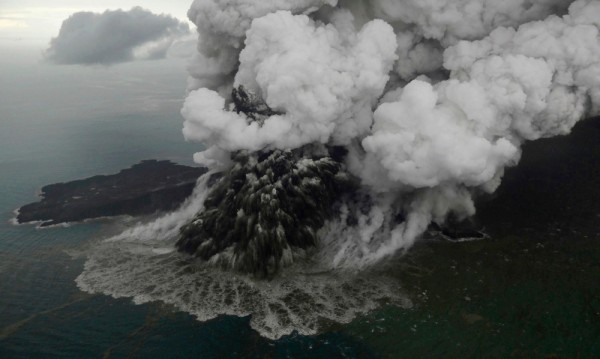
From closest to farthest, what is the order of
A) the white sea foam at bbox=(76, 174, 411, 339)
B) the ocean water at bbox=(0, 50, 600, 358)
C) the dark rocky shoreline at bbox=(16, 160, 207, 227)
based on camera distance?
1. the ocean water at bbox=(0, 50, 600, 358)
2. the white sea foam at bbox=(76, 174, 411, 339)
3. the dark rocky shoreline at bbox=(16, 160, 207, 227)

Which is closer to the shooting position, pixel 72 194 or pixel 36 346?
pixel 36 346

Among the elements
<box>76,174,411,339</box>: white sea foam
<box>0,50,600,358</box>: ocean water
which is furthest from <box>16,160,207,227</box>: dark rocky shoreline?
<box>76,174,411,339</box>: white sea foam

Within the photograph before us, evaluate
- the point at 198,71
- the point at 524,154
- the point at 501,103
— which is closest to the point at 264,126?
the point at 198,71

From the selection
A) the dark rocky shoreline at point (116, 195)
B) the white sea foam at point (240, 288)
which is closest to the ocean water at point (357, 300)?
the white sea foam at point (240, 288)

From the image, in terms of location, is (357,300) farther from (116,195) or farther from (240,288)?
(116,195)

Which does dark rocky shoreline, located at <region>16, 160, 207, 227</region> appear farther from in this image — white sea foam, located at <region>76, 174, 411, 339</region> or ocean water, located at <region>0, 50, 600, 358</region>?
white sea foam, located at <region>76, 174, 411, 339</region>

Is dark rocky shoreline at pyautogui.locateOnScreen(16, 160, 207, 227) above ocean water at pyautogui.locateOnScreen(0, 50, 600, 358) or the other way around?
above

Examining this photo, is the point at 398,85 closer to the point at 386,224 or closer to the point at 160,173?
the point at 386,224

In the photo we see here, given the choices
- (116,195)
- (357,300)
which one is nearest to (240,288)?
(357,300)

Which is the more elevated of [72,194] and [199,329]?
[72,194]
